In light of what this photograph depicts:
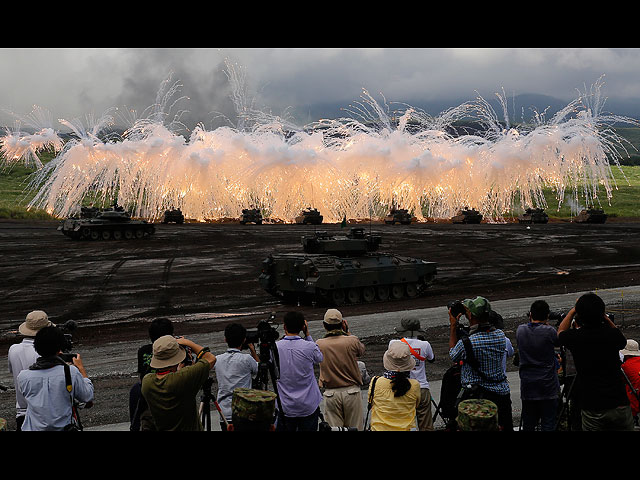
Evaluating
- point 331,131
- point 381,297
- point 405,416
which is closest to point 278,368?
point 405,416

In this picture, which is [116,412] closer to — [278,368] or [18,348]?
[18,348]

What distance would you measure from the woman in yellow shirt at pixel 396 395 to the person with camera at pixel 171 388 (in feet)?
6.05

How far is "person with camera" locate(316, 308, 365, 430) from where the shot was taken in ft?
24.8

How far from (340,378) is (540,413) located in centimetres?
230

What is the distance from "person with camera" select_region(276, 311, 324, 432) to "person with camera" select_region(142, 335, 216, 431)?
1.38 m

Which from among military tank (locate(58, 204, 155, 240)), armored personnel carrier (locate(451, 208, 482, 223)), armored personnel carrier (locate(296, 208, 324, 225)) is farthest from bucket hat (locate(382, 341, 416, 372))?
Result: armored personnel carrier (locate(451, 208, 482, 223))

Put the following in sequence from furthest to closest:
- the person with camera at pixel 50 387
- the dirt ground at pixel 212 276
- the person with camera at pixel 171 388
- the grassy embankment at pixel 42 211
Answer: the grassy embankment at pixel 42 211, the dirt ground at pixel 212 276, the person with camera at pixel 50 387, the person with camera at pixel 171 388

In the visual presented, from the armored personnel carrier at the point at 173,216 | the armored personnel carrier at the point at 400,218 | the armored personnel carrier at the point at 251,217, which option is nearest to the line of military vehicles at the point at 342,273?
the armored personnel carrier at the point at 251,217

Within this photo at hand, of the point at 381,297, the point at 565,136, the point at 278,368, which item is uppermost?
the point at 565,136

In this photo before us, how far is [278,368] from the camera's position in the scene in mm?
7078

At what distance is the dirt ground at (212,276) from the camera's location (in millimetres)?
19016

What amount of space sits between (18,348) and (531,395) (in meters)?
5.64

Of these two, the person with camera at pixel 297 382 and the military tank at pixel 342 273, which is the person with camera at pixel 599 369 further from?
the military tank at pixel 342 273
